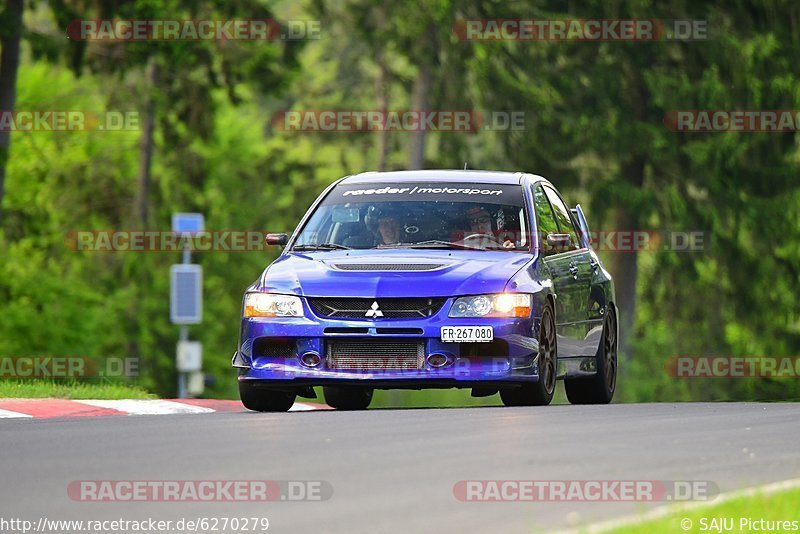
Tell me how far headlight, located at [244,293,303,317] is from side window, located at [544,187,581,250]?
3000mm

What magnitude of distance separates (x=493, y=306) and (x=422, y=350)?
0.60m

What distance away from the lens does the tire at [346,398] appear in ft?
56.4

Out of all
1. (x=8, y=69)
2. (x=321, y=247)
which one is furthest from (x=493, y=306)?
(x=8, y=69)

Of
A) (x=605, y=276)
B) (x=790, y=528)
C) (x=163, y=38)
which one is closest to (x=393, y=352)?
(x=605, y=276)

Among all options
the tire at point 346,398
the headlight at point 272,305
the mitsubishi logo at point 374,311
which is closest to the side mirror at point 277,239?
the headlight at point 272,305

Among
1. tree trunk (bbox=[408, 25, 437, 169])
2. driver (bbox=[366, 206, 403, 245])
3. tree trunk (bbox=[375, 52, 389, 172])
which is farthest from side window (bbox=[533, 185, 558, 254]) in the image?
tree trunk (bbox=[375, 52, 389, 172])

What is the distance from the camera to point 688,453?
415 inches

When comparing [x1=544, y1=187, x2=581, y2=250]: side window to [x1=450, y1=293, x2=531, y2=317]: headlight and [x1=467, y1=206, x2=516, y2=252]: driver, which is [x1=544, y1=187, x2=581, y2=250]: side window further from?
[x1=450, y1=293, x2=531, y2=317]: headlight

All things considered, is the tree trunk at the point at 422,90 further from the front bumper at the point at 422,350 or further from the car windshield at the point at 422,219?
the front bumper at the point at 422,350

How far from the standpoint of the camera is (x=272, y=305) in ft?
47.0

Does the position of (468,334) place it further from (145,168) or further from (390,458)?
(145,168)

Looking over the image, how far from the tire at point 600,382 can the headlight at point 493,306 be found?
7.39 ft

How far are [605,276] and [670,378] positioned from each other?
114 feet

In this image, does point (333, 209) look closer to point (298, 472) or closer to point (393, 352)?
point (393, 352)
